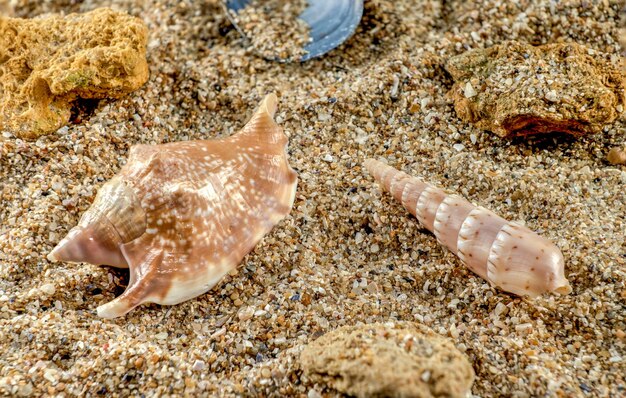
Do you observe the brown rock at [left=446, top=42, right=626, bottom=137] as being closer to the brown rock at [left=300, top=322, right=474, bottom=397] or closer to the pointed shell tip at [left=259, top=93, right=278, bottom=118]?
the pointed shell tip at [left=259, top=93, right=278, bottom=118]

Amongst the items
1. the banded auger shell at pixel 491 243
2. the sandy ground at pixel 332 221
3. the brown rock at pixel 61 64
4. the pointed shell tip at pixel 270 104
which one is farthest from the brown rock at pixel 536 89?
the brown rock at pixel 61 64

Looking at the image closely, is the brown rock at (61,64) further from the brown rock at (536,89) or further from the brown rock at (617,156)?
the brown rock at (617,156)

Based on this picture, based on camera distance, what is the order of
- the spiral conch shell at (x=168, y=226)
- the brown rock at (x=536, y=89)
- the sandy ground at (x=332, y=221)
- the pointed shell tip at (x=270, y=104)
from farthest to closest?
the pointed shell tip at (x=270, y=104) < the brown rock at (x=536, y=89) < the spiral conch shell at (x=168, y=226) < the sandy ground at (x=332, y=221)

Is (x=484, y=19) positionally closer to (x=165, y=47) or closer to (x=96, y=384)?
(x=165, y=47)

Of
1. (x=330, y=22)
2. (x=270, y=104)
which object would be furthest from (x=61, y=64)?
(x=330, y=22)

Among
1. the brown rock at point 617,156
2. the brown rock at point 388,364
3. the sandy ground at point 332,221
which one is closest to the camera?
the brown rock at point 388,364

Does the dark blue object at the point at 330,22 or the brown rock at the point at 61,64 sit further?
the dark blue object at the point at 330,22
